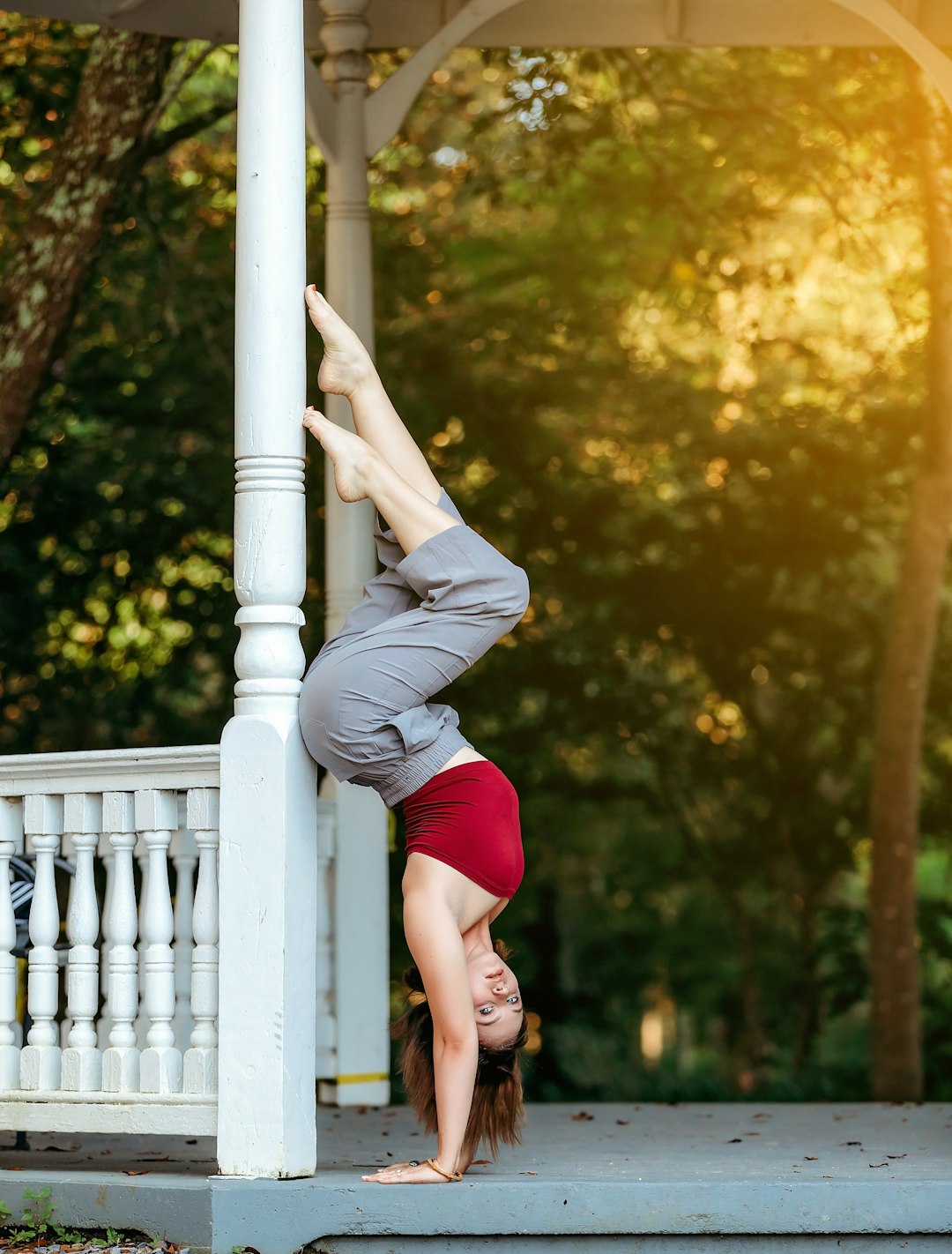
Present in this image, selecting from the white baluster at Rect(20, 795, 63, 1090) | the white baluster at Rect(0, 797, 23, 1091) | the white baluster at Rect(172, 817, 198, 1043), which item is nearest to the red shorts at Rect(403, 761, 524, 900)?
the white baluster at Rect(172, 817, 198, 1043)

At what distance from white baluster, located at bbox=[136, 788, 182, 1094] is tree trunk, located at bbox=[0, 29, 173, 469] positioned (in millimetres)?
2743

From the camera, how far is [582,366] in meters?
8.97

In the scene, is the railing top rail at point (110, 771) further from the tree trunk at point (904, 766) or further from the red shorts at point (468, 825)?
the tree trunk at point (904, 766)

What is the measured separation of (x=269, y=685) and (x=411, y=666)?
316 mm

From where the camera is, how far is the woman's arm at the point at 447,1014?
3.18 metres

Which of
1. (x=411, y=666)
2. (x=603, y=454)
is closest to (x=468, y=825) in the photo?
(x=411, y=666)

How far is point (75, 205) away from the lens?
564cm

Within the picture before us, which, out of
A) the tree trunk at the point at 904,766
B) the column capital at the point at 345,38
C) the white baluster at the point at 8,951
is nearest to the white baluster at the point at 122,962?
the white baluster at the point at 8,951

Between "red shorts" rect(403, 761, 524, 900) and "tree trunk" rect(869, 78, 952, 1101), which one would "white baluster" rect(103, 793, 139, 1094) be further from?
"tree trunk" rect(869, 78, 952, 1101)

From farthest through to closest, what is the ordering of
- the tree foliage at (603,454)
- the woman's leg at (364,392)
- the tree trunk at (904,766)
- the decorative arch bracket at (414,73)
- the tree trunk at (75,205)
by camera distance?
1. the tree foliage at (603,454)
2. the tree trunk at (904,766)
3. the tree trunk at (75,205)
4. the decorative arch bracket at (414,73)
5. the woman's leg at (364,392)

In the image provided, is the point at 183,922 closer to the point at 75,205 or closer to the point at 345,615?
the point at 345,615

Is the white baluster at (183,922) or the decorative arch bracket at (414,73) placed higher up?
the decorative arch bracket at (414,73)

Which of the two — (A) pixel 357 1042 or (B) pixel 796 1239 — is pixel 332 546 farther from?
(B) pixel 796 1239

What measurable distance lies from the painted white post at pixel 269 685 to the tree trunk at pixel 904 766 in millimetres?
4633
